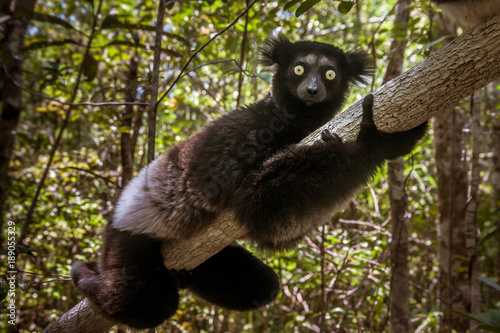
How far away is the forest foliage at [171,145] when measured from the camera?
3.35 m

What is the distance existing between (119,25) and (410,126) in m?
2.48

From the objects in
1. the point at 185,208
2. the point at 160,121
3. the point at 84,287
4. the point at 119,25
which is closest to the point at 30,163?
the point at 160,121

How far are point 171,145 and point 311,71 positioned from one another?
8.74ft

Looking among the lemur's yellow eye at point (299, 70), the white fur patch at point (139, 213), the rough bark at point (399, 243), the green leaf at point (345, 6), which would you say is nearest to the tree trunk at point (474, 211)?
the rough bark at point (399, 243)

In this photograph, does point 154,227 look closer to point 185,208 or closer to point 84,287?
point 185,208

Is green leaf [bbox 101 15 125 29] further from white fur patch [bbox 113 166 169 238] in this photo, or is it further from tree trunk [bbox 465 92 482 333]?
tree trunk [bbox 465 92 482 333]

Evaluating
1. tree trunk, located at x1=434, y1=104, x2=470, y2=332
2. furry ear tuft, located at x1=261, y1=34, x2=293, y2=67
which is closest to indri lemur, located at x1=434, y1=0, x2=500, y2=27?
furry ear tuft, located at x1=261, y1=34, x2=293, y2=67

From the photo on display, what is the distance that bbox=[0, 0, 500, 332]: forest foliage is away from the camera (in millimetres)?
3350

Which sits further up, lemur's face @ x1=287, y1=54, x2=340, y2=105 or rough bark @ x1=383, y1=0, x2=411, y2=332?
lemur's face @ x1=287, y1=54, x2=340, y2=105

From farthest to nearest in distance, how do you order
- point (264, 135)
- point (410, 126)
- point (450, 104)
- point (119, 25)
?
point (119, 25) < point (264, 135) < point (410, 126) < point (450, 104)

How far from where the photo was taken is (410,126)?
69.2 inches

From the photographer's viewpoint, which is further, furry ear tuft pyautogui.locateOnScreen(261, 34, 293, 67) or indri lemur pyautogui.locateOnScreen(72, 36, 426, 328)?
furry ear tuft pyautogui.locateOnScreen(261, 34, 293, 67)

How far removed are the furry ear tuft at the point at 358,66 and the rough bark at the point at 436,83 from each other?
103cm

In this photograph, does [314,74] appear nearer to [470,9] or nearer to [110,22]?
[470,9]
